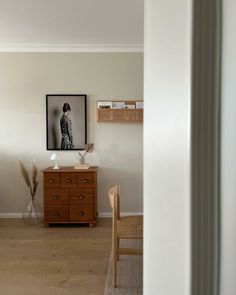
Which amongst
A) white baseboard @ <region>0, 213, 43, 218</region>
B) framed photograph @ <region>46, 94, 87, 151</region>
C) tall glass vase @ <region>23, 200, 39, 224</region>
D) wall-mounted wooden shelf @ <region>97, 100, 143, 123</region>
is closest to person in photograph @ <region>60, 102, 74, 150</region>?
framed photograph @ <region>46, 94, 87, 151</region>

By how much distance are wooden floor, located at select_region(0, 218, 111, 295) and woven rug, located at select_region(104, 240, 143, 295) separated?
8 centimetres

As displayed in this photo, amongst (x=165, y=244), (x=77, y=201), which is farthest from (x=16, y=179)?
(x=165, y=244)

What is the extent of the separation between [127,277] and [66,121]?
2.56 m

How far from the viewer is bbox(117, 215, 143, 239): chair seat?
2.45 m

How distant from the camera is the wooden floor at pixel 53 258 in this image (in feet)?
Result: 8.02

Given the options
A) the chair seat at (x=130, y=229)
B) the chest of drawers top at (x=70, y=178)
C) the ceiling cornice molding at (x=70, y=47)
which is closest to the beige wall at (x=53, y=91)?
the ceiling cornice molding at (x=70, y=47)

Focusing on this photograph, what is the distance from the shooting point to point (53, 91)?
439 centimetres

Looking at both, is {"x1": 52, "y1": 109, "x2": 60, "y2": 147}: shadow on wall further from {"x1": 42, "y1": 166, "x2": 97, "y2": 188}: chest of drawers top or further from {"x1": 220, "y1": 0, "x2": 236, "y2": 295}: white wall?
{"x1": 220, "y1": 0, "x2": 236, "y2": 295}: white wall

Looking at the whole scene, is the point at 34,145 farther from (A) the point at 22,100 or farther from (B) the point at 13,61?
(B) the point at 13,61

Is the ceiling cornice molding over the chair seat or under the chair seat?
over

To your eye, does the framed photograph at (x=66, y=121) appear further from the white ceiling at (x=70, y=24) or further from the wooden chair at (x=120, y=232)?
the wooden chair at (x=120, y=232)

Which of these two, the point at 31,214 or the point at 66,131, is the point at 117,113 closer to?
the point at 66,131

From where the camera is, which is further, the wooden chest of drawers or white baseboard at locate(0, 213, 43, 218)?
white baseboard at locate(0, 213, 43, 218)

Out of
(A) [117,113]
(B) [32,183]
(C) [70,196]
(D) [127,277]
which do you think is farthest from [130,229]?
(B) [32,183]
